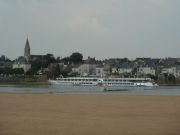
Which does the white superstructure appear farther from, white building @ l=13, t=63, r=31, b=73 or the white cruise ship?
white building @ l=13, t=63, r=31, b=73

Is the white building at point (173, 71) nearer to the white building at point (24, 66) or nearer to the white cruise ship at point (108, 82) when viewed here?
the white building at point (24, 66)

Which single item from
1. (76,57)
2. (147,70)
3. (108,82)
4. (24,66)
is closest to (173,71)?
(147,70)

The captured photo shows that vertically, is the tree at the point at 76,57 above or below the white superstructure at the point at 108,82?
above

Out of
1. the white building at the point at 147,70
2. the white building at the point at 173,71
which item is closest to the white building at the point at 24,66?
the white building at the point at 147,70

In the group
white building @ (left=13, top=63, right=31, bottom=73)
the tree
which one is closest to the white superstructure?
white building @ (left=13, top=63, right=31, bottom=73)

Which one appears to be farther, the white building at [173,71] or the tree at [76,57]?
the tree at [76,57]

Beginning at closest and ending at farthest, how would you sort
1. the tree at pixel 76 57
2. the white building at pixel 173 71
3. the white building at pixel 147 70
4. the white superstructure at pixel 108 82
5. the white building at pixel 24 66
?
the white superstructure at pixel 108 82 < the white building at pixel 24 66 < the white building at pixel 147 70 < the white building at pixel 173 71 < the tree at pixel 76 57

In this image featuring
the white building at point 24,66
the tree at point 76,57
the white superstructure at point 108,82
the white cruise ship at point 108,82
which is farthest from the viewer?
the tree at point 76,57

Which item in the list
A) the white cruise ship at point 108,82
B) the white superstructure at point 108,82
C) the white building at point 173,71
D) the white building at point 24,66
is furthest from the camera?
the white building at point 173,71

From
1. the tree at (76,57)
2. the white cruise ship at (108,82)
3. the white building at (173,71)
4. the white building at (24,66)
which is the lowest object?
the white cruise ship at (108,82)

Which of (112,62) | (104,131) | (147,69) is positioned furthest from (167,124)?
(112,62)

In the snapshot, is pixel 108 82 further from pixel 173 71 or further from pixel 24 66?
pixel 173 71

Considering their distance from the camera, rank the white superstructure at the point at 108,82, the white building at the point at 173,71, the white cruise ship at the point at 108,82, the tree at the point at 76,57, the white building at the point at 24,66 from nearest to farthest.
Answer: the white cruise ship at the point at 108,82 → the white superstructure at the point at 108,82 → the white building at the point at 24,66 → the white building at the point at 173,71 → the tree at the point at 76,57

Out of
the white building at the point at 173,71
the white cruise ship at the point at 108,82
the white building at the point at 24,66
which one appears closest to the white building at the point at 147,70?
the white building at the point at 173,71
